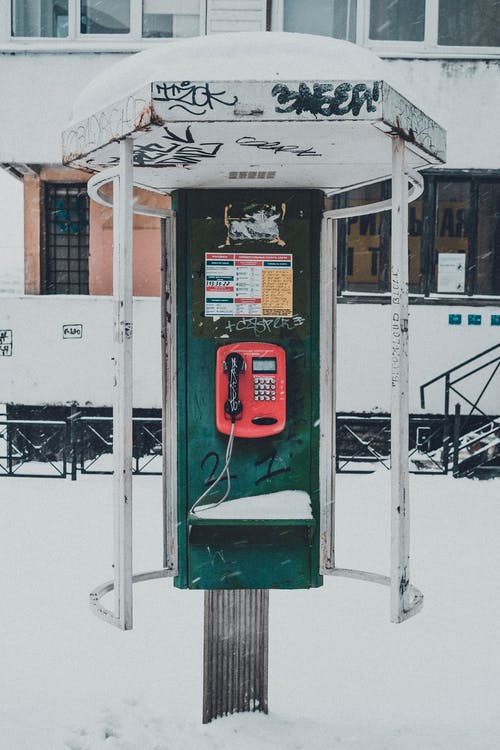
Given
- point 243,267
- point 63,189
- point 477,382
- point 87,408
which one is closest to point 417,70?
point 477,382

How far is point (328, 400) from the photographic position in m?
4.43

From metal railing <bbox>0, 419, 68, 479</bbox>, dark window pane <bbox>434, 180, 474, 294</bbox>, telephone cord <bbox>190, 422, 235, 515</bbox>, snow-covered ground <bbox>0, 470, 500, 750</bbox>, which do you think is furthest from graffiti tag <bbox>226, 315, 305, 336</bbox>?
dark window pane <bbox>434, 180, 474, 294</bbox>

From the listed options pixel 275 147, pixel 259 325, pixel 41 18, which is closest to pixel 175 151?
pixel 275 147

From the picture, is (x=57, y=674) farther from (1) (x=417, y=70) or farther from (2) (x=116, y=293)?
(1) (x=417, y=70)

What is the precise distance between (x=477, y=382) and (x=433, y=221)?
2263 millimetres

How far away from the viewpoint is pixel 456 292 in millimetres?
11047

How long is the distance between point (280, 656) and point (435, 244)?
7.17 metres

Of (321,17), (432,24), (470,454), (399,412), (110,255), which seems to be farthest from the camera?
(110,255)

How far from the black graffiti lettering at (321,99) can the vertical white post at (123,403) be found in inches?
32.2

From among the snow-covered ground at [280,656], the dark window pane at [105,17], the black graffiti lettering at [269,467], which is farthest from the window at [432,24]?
the black graffiti lettering at [269,467]

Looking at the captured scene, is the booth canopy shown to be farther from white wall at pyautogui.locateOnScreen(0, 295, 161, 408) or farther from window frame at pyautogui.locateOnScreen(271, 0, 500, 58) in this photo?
window frame at pyautogui.locateOnScreen(271, 0, 500, 58)

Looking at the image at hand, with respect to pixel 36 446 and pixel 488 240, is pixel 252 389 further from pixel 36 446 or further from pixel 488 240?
pixel 488 240

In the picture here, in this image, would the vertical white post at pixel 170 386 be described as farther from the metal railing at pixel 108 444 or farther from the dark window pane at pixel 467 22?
the dark window pane at pixel 467 22

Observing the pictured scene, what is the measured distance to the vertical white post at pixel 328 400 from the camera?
4.35 metres
